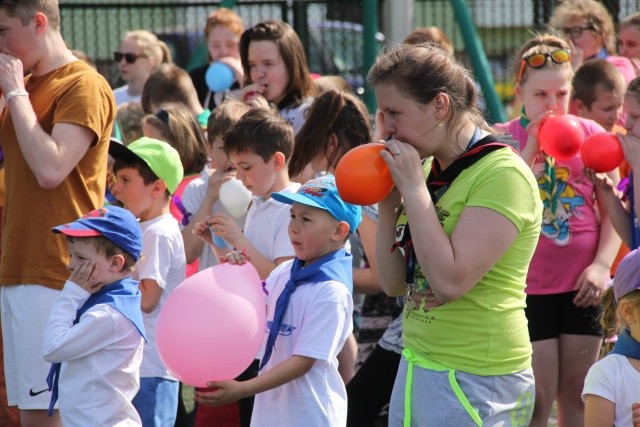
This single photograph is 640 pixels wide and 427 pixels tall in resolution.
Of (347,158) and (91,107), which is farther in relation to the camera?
(91,107)

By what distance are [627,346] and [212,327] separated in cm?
141

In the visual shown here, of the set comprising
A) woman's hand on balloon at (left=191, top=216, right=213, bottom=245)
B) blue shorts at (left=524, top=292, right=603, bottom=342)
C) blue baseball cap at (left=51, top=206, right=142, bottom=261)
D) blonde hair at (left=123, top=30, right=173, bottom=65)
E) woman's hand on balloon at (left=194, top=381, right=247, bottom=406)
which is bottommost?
blue shorts at (left=524, top=292, right=603, bottom=342)

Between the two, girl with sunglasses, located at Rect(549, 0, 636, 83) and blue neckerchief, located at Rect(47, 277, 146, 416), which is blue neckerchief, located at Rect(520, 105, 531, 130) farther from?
blue neckerchief, located at Rect(47, 277, 146, 416)

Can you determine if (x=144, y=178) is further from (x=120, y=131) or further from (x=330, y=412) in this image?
(x=120, y=131)

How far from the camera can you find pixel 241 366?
3699mm

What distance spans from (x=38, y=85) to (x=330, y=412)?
1.90 meters

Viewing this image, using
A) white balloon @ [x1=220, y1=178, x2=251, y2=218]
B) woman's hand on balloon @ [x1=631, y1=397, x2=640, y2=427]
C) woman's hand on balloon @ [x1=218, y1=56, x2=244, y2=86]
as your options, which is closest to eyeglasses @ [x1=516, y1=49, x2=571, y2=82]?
white balloon @ [x1=220, y1=178, x2=251, y2=218]

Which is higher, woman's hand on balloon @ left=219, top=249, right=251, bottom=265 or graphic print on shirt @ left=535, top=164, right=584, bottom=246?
woman's hand on balloon @ left=219, top=249, right=251, bottom=265

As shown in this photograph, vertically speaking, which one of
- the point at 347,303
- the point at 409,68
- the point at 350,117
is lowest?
the point at 347,303

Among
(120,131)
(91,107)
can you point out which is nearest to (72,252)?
(91,107)

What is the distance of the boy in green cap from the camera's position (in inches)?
185

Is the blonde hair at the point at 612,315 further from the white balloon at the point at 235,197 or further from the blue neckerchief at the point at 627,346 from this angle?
the white balloon at the point at 235,197

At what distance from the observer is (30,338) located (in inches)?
167

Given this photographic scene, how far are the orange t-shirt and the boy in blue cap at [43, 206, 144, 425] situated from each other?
19cm
